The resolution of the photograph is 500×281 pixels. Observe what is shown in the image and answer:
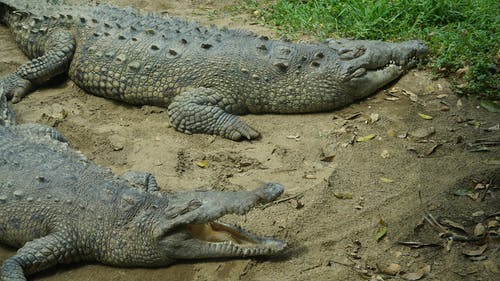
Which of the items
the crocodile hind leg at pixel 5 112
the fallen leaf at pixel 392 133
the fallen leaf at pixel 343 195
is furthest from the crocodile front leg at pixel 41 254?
the fallen leaf at pixel 392 133

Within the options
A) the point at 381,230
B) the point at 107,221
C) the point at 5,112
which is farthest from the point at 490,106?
the point at 5,112

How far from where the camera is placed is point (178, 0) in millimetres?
8602

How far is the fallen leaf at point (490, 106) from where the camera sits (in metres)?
5.89

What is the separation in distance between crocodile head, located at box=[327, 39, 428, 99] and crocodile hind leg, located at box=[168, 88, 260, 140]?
1159mm

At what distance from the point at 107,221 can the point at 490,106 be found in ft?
12.5

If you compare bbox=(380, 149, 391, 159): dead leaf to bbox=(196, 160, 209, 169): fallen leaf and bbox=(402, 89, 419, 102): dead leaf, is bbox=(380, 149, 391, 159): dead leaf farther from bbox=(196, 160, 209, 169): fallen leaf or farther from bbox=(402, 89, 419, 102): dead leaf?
bbox=(196, 160, 209, 169): fallen leaf

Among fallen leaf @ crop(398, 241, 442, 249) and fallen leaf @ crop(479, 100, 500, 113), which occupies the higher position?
fallen leaf @ crop(479, 100, 500, 113)

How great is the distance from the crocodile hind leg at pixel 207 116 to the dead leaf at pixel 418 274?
229 cm

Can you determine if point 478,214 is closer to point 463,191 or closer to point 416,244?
point 463,191

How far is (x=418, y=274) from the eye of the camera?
4109 mm

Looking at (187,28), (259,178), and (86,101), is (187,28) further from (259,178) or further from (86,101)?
(259,178)

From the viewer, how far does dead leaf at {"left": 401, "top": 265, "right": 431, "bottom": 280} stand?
4089 millimetres

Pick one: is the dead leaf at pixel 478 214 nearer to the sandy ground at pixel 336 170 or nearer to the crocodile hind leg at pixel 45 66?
the sandy ground at pixel 336 170

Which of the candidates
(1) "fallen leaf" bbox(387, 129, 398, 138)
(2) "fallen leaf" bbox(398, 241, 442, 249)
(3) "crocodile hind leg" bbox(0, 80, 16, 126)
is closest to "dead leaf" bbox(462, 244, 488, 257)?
(2) "fallen leaf" bbox(398, 241, 442, 249)
